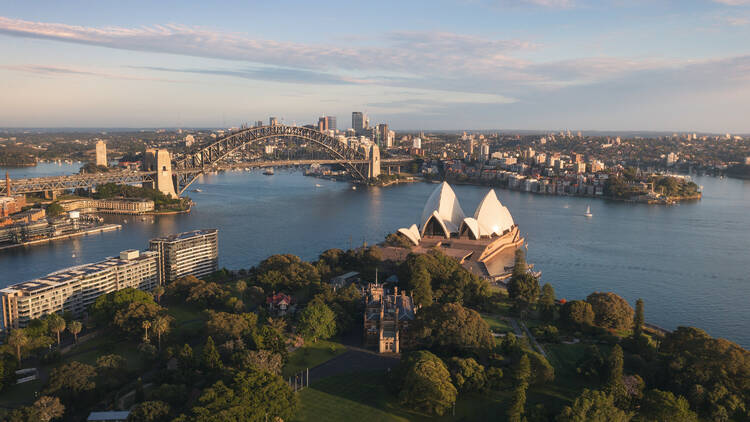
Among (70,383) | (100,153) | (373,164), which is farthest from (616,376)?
(100,153)

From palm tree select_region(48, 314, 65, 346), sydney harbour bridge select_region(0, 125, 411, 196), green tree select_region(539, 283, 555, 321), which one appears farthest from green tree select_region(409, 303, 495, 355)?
sydney harbour bridge select_region(0, 125, 411, 196)

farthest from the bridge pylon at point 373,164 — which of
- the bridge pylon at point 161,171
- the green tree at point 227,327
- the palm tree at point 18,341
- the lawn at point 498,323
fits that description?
the palm tree at point 18,341

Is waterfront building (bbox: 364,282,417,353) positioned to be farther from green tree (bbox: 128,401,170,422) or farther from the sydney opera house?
the sydney opera house

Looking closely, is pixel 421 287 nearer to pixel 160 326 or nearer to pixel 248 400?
pixel 160 326

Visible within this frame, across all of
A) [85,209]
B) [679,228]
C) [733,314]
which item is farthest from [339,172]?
[733,314]

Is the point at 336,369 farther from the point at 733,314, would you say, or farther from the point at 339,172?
the point at 339,172

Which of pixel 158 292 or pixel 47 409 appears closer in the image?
pixel 47 409

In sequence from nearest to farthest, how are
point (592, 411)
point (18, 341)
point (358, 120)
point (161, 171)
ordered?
point (592, 411)
point (18, 341)
point (161, 171)
point (358, 120)
